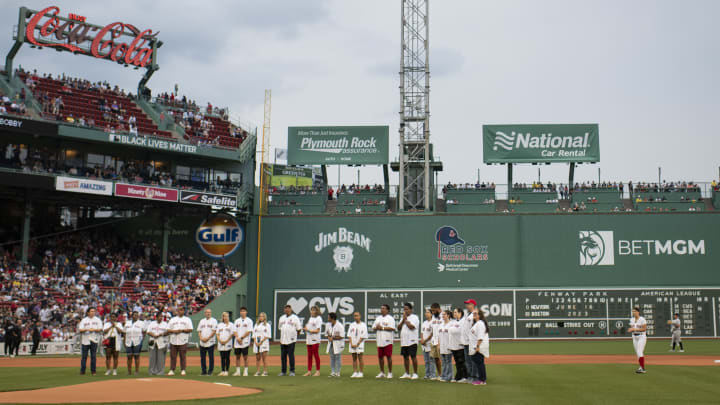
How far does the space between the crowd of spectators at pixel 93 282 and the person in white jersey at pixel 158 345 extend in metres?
10.7

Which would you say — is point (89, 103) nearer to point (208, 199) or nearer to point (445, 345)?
point (208, 199)

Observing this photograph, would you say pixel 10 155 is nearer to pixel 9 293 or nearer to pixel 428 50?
pixel 9 293

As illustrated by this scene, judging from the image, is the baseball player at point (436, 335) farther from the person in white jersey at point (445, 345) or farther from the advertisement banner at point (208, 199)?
the advertisement banner at point (208, 199)

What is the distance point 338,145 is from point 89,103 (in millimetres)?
16306

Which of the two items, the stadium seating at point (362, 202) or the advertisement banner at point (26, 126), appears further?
the stadium seating at point (362, 202)

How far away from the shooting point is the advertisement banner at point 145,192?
38812 mm

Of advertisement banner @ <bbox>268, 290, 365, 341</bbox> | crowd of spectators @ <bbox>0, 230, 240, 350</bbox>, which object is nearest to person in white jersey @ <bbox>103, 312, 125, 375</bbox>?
crowd of spectators @ <bbox>0, 230, 240, 350</bbox>

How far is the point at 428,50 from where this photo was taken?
47438 mm

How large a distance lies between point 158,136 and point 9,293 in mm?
12599

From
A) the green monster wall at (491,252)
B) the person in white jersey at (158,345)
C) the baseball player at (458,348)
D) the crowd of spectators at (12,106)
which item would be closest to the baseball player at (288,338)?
the person in white jersey at (158,345)

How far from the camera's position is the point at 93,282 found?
3738 centimetres

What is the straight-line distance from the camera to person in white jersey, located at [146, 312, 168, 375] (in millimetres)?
20953

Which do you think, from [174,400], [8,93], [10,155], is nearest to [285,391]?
[174,400]

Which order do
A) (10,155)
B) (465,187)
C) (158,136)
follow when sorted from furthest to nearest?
(465,187), (158,136), (10,155)
